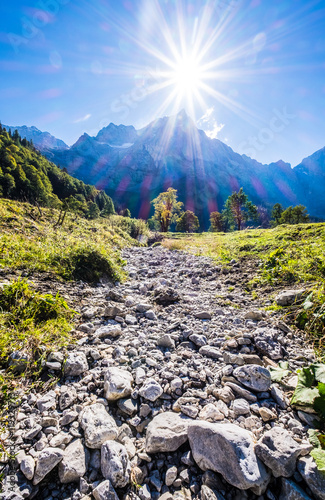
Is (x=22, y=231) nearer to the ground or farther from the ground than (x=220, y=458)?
farther from the ground

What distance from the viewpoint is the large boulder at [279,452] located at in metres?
1.50

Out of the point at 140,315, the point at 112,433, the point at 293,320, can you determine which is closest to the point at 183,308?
the point at 140,315

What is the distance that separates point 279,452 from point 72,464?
5.57 ft

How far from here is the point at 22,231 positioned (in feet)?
26.4

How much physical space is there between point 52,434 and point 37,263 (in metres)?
4.36

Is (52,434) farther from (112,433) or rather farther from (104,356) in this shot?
(104,356)

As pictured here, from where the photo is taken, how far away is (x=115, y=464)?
63.5 inches

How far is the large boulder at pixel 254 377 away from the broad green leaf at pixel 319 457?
2.66 ft

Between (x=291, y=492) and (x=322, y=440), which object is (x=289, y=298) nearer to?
(x=322, y=440)

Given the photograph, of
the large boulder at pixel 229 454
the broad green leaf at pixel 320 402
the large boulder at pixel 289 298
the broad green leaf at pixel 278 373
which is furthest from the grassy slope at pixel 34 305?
the large boulder at pixel 289 298

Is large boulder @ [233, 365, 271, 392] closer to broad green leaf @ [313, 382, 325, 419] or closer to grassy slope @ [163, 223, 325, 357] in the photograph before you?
broad green leaf @ [313, 382, 325, 419]

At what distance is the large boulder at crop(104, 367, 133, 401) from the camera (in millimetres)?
2279

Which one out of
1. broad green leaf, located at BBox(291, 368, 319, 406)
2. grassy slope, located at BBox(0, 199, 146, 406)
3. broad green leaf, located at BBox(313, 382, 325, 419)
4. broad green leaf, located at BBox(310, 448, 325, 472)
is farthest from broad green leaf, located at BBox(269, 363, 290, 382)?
grassy slope, located at BBox(0, 199, 146, 406)

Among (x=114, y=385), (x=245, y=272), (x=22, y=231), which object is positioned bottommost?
(x=114, y=385)
